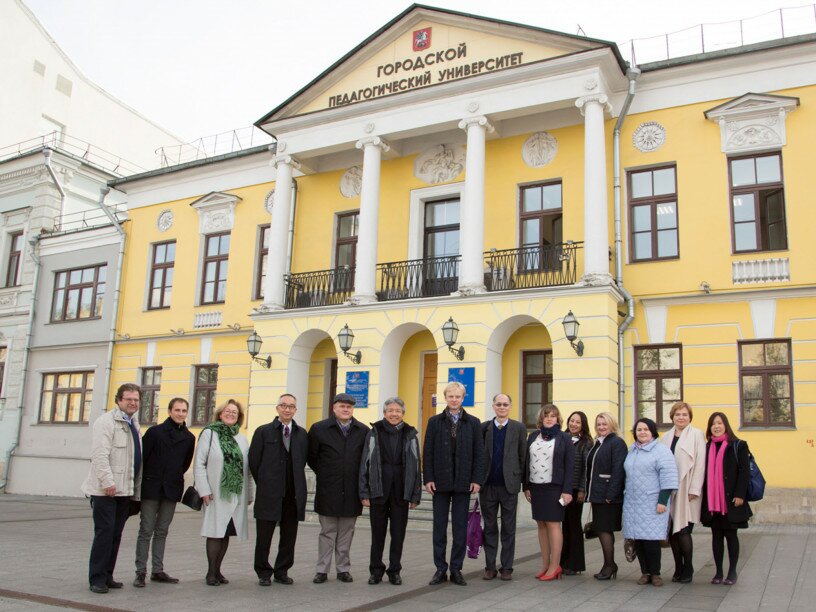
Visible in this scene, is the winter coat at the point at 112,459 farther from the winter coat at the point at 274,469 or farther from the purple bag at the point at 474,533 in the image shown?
the purple bag at the point at 474,533

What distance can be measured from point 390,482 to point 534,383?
338 inches

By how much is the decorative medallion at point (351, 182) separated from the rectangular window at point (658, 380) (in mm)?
7559

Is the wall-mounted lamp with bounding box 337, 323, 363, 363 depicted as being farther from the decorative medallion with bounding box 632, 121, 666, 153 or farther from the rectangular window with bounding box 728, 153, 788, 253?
the rectangular window with bounding box 728, 153, 788, 253

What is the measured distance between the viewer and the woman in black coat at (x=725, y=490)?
725 centimetres

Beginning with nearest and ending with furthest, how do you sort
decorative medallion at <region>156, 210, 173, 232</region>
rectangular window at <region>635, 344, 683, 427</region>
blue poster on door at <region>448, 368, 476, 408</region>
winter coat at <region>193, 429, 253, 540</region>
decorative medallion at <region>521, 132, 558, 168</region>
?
winter coat at <region>193, 429, 253, 540</region>, rectangular window at <region>635, 344, 683, 427</region>, blue poster on door at <region>448, 368, 476, 408</region>, decorative medallion at <region>521, 132, 558, 168</region>, decorative medallion at <region>156, 210, 173, 232</region>

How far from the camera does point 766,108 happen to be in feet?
45.9

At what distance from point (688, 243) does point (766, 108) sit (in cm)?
276

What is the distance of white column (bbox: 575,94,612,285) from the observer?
550 inches

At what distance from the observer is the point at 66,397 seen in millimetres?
22109

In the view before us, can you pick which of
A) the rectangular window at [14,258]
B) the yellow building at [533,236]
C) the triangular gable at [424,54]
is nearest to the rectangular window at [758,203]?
the yellow building at [533,236]

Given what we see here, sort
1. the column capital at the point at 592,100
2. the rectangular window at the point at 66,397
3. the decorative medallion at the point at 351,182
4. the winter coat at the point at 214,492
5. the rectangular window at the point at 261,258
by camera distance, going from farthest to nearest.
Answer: the rectangular window at the point at 66,397
the rectangular window at the point at 261,258
the decorative medallion at the point at 351,182
the column capital at the point at 592,100
the winter coat at the point at 214,492

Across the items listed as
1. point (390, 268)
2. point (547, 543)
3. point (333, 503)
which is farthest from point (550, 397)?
point (333, 503)

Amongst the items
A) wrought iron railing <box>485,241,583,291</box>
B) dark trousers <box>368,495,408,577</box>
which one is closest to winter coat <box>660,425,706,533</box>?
dark trousers <box>368,495,408,577</box>

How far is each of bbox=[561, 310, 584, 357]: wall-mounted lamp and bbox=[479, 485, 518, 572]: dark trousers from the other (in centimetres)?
623
